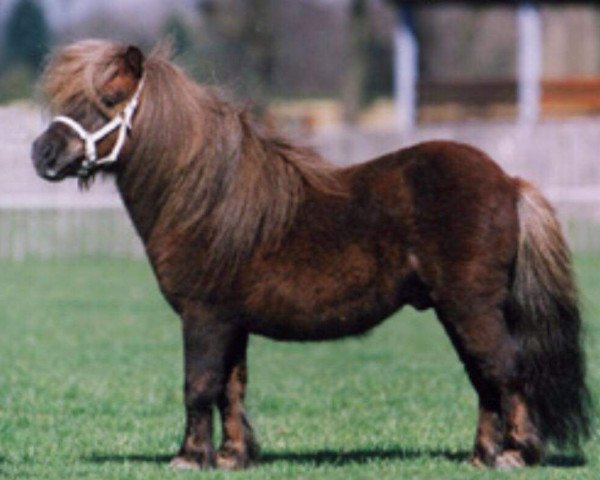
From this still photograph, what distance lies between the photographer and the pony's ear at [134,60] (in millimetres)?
8031

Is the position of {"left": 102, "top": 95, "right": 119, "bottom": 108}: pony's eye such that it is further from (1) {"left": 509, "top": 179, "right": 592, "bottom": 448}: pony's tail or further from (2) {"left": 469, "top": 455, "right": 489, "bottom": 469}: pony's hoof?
(2) {"left": 469, "top": 455, "right": 489, "bottom": 469}: pony's hoof

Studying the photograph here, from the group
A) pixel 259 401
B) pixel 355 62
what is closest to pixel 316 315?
pixel 259 401

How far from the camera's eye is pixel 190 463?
8.16 metres

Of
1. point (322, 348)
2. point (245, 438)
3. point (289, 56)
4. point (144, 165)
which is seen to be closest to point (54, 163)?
point (144, 165)

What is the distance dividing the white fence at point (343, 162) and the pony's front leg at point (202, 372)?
15150 mm

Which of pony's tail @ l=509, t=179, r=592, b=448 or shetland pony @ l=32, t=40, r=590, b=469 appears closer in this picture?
shetland pony @ l=32, t=40, r=590, b=469

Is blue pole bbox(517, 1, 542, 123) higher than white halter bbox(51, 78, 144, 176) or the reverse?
the reverse

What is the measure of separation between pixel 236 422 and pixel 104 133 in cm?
162

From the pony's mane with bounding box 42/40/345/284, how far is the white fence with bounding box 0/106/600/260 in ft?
49.2

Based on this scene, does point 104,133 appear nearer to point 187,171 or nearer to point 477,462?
point 187,171

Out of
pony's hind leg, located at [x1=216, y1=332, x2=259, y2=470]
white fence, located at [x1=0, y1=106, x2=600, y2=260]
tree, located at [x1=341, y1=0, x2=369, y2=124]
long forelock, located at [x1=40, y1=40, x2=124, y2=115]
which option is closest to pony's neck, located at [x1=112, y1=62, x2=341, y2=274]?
long forelock, located at [x1=40, y1=40, x2=124, y2=115]

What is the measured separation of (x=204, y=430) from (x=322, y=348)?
6.88 meters

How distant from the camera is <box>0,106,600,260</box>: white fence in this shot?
24.8 metres

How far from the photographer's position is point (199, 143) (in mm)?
8086
